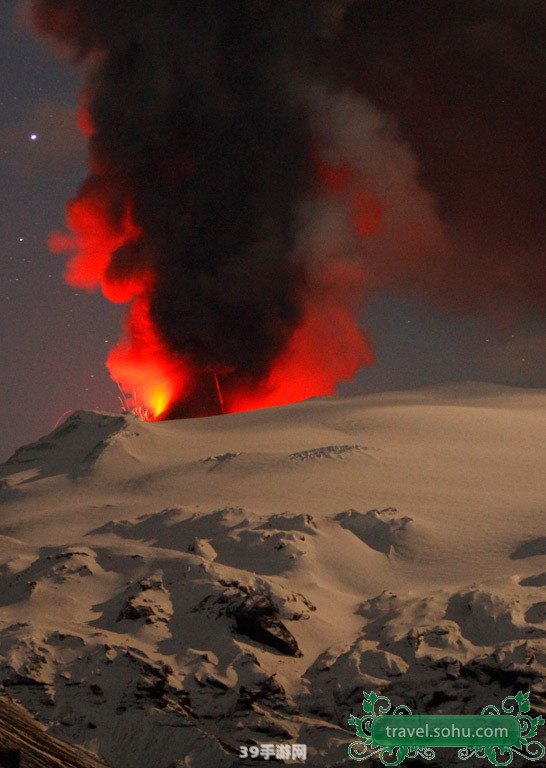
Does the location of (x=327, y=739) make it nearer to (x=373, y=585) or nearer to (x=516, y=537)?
(x=373, y=585)

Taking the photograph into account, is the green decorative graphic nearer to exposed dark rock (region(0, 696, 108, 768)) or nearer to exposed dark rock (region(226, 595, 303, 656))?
exposed dark rock (region(226, 595, 303, 656))

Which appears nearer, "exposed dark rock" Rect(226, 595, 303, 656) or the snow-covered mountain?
the snow-covered mountain

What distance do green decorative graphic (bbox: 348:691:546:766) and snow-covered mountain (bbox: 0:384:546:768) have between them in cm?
35

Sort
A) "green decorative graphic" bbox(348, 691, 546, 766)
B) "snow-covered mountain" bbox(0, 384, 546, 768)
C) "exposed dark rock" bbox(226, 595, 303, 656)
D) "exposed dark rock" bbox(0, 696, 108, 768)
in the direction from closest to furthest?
"exposed dark rock" bbox(0, 696, 108, 768)
"green decorative graphic" bbox(348, 691, 546, 766)
"snow-covered mountain" bbox(0, 384, 546, 768)
"exposed dark rock" bbox(226, 595, 303, 656)

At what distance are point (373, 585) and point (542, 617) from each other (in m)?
5.60

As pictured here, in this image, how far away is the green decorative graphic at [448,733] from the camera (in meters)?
18.3

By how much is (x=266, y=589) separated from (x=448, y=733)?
7064 mm

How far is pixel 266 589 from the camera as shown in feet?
80.5

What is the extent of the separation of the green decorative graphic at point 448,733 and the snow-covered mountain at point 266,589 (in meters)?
0.35

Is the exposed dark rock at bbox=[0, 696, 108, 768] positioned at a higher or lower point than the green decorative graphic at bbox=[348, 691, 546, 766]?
lower

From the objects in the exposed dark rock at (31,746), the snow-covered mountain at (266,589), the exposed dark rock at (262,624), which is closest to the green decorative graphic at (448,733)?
the snow-covered mountain at (266,589)

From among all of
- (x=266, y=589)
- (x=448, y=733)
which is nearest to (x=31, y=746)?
(x=448, y=733)

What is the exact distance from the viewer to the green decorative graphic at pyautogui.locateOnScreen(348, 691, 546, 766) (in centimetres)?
1834

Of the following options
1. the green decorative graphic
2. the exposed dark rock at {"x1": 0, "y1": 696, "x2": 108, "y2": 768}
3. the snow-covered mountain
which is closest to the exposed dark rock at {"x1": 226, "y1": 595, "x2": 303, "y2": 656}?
the snow-covered mountain
